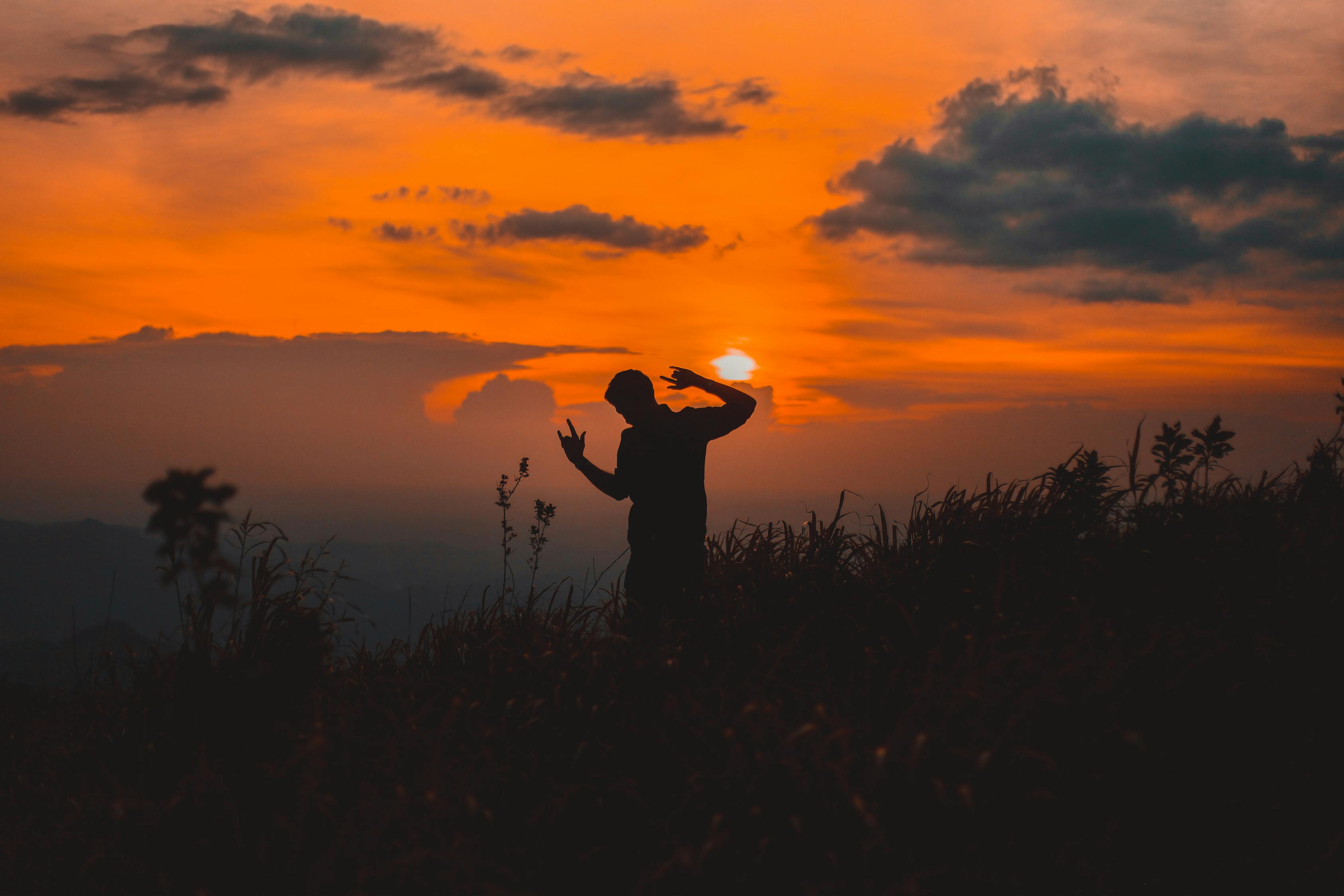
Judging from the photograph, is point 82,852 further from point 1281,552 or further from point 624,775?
point 1281,552

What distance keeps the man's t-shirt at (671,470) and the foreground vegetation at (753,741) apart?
2.05 feet

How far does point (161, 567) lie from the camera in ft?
14.7

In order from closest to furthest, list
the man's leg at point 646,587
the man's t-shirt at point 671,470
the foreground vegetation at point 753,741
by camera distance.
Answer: the foreground vegetation at point 753,741 → the man's leg at point 646,587 → the man's t-shirt at point 671,470

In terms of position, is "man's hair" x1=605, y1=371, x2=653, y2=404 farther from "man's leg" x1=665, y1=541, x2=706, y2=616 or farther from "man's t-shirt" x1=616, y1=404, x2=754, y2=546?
"man's leg" x1=665, y1=541, x2=706, y2=616

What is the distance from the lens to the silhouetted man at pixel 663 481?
6.88 meters

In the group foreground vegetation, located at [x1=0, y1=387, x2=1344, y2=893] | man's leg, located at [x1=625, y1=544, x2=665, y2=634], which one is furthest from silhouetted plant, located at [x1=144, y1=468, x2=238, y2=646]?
man's leg, located at [x1=625, y1=544, x2=665, y2=634]

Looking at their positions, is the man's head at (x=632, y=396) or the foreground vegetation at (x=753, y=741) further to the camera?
the man's head at (x=632, y=396)

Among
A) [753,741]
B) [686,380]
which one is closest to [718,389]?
[686,380]

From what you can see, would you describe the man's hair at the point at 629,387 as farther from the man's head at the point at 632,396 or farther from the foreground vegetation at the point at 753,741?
the foreground vegetation at the point at 753,741

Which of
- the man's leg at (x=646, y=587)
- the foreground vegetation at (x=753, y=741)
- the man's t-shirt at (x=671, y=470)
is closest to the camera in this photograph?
the foreground vegetation at (x=753, y=741)

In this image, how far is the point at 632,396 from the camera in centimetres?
710

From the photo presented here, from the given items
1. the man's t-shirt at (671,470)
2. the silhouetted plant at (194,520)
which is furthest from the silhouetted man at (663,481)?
the silhouetted plant at (194,520)

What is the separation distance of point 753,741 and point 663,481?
Result: 2.96 metres

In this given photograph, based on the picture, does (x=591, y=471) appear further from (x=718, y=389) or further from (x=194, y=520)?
(x=194, y=520)
